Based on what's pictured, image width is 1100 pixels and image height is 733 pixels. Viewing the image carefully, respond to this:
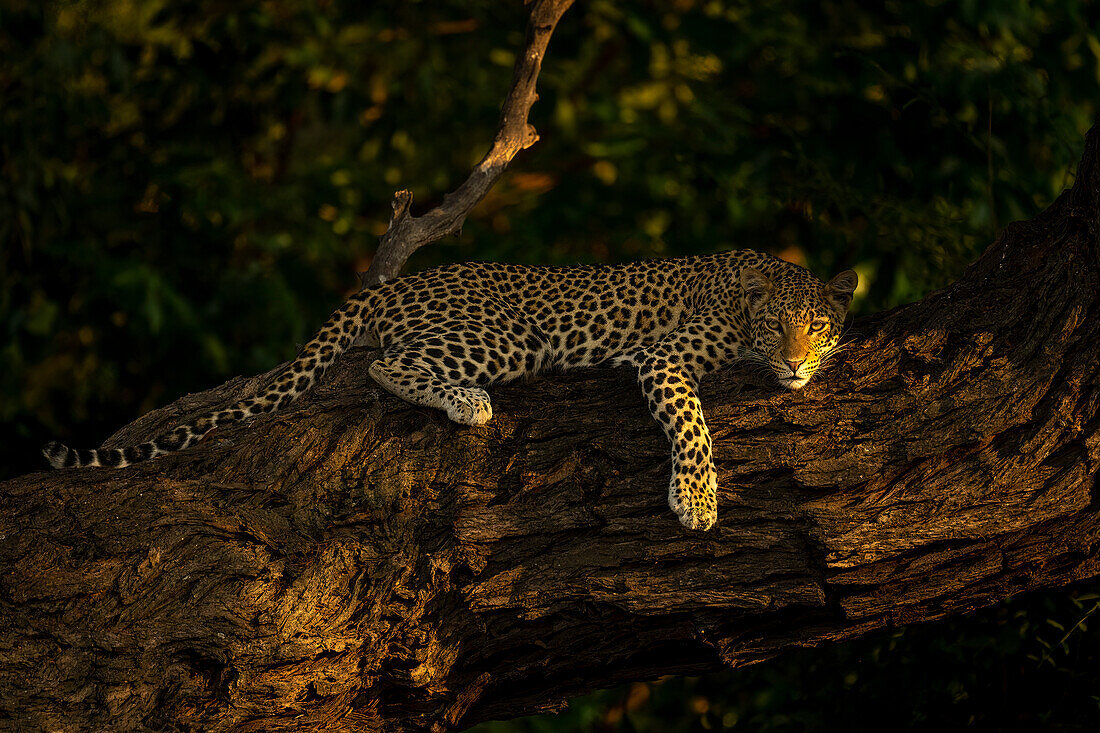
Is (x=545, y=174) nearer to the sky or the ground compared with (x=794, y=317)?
nearer to the ground

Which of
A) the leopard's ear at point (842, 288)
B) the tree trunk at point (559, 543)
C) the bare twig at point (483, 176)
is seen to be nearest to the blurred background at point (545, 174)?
the leopard's ear at point (842, 288)

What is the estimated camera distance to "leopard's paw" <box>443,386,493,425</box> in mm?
6094

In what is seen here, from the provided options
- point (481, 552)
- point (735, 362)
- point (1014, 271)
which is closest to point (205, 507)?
point (481, 552)

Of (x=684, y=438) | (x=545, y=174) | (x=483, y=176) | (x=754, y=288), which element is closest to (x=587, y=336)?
(x=754, y=288)

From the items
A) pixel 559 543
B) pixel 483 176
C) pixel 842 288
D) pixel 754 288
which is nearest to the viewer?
pixel 559 543

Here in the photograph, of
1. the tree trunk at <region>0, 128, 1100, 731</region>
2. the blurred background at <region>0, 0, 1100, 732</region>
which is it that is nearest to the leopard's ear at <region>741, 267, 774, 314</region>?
the tree trunk at <region>0, 128, 1100, 731</region>

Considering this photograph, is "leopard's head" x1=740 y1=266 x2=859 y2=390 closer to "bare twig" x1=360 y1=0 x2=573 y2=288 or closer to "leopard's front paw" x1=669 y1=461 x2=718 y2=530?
"leopard's front paw" x1=669 y1=461 x2=718 y2=530

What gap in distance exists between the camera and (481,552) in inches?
226

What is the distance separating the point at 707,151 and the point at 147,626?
27.3 ft

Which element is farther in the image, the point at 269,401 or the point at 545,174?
the point at 545,174

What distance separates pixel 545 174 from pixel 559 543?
375 inches

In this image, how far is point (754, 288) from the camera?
23.5 feet

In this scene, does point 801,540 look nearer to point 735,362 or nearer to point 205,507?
point 735,362

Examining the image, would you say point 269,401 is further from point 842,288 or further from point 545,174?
point 545,174
